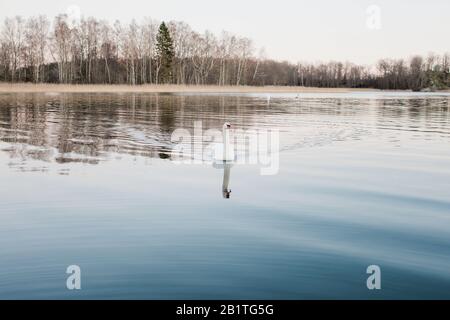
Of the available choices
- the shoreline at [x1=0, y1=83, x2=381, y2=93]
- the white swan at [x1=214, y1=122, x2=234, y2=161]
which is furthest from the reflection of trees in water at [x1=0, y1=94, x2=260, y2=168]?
the shoreline at [x1=0, y1=83, x2=381, y2=93]

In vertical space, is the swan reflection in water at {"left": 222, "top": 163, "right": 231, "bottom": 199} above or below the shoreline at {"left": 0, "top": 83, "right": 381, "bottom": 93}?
below

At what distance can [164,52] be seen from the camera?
3649 inches

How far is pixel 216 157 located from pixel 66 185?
4.71 m

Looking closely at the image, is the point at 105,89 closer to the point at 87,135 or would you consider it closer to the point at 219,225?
the point at 87,135

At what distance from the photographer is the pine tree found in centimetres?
9244

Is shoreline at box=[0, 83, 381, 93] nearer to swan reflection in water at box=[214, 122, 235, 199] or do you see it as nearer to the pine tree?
the pine tree

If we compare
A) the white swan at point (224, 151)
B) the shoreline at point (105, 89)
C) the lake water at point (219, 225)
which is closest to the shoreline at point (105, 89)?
the shoreline at point (105, 89)

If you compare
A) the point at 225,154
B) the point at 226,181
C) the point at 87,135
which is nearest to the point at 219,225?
the point at 226,181

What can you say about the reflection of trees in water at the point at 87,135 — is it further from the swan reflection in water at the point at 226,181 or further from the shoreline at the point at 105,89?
the shoreline at the point at 105,89

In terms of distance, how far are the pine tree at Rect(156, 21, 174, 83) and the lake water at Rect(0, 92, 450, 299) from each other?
78.3 meters

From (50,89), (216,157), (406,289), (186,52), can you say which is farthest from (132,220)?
(186,52)

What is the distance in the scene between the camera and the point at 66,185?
11273 mm
